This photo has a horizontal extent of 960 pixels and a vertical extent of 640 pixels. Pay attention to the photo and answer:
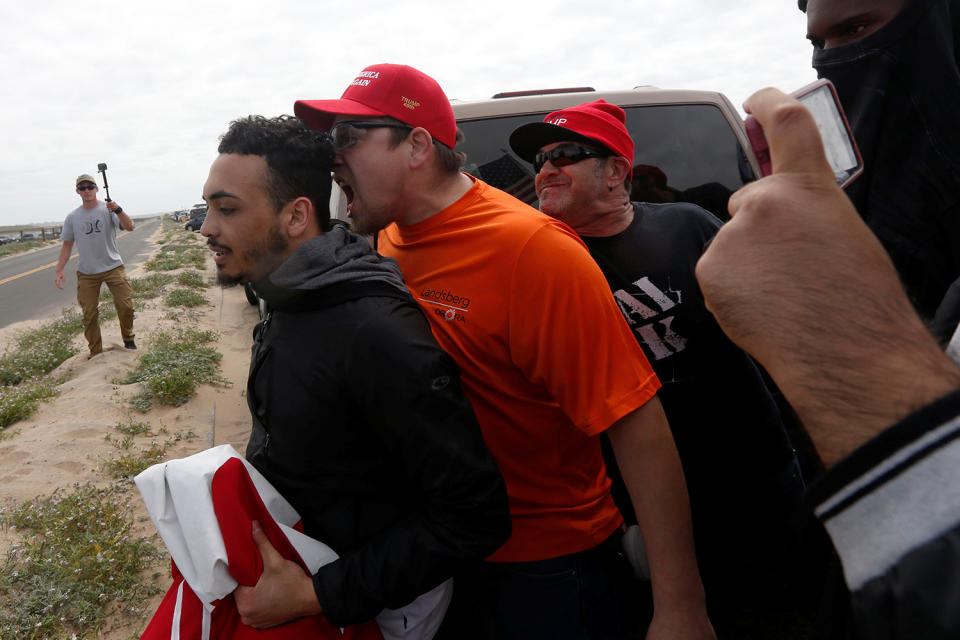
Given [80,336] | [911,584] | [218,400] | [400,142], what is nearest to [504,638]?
[911,584]

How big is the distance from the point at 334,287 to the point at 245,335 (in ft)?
32.7

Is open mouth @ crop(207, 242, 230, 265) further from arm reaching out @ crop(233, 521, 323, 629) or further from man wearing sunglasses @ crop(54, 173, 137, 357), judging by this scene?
man wearing sunglasses @ crop(54, 173, 137, 357)

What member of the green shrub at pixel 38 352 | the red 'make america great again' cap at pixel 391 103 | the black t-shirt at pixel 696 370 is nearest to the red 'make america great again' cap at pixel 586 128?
the black t-shirt at pixel 696 370

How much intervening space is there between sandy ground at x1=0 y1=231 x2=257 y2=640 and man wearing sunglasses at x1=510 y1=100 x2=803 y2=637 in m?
3.30

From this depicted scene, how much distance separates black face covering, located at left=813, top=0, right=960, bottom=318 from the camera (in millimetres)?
1450

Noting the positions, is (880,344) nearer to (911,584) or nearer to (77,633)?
(911,584)

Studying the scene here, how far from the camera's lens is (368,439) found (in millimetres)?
1400

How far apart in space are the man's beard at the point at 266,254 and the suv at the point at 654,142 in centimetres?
111

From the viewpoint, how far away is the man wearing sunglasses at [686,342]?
2150 mm

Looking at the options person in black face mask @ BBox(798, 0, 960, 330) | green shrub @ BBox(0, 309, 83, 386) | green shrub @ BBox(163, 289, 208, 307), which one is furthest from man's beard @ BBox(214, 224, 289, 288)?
green shrub @ BBox(163, 289, 208, 307)

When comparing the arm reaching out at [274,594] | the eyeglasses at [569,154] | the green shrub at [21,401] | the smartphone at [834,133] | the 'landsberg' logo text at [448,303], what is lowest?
the green shrub at [21,401]

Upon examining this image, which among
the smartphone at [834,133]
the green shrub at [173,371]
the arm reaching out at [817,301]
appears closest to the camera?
the arm reaching out at [817,301]

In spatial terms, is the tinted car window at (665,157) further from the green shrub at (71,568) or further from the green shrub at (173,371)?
the green shrub at (173,371)

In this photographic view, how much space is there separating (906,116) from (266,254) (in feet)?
5.88
